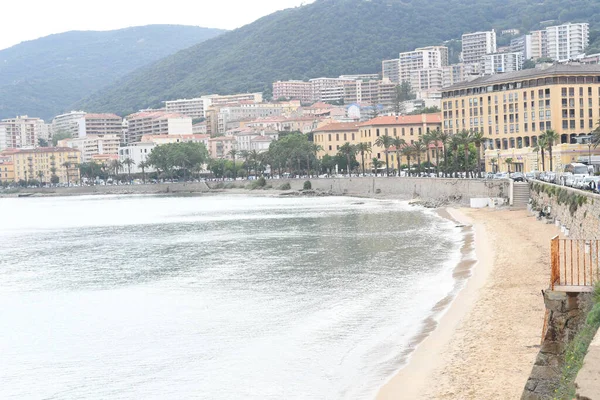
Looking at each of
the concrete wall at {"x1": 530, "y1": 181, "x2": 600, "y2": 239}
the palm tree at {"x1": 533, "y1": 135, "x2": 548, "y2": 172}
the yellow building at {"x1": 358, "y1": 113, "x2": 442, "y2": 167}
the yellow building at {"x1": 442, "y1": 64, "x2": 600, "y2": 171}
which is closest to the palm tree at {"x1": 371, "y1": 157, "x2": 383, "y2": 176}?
the yellow building at {"x1": 358, "y1": 113, "x2": 442, "y2": 167}

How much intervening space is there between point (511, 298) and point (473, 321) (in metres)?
3.10

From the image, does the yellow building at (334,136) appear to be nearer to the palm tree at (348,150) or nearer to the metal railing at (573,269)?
the palm tree at (348,150)

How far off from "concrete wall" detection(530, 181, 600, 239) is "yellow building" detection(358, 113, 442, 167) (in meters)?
94.5

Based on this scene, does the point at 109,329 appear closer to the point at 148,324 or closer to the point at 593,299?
the point at 148,324

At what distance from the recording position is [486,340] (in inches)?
863

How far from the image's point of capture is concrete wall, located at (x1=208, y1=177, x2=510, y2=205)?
73.8 meters

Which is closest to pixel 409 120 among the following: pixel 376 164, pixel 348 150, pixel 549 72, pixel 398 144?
pixel 348 150

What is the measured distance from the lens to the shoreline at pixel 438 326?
62.1 feet

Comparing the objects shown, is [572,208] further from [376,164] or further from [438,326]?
[376,164]

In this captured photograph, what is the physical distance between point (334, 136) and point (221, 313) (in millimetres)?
144764

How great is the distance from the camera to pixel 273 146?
173m

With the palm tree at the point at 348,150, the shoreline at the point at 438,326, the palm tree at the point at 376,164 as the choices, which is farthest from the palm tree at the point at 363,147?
the shoreline at the point at 438,326

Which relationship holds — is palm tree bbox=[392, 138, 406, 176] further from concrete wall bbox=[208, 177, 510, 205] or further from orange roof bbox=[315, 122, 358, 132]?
orange roof bbox=[315, 122, 358, 132]

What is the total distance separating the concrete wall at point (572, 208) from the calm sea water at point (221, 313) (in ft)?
18.1
